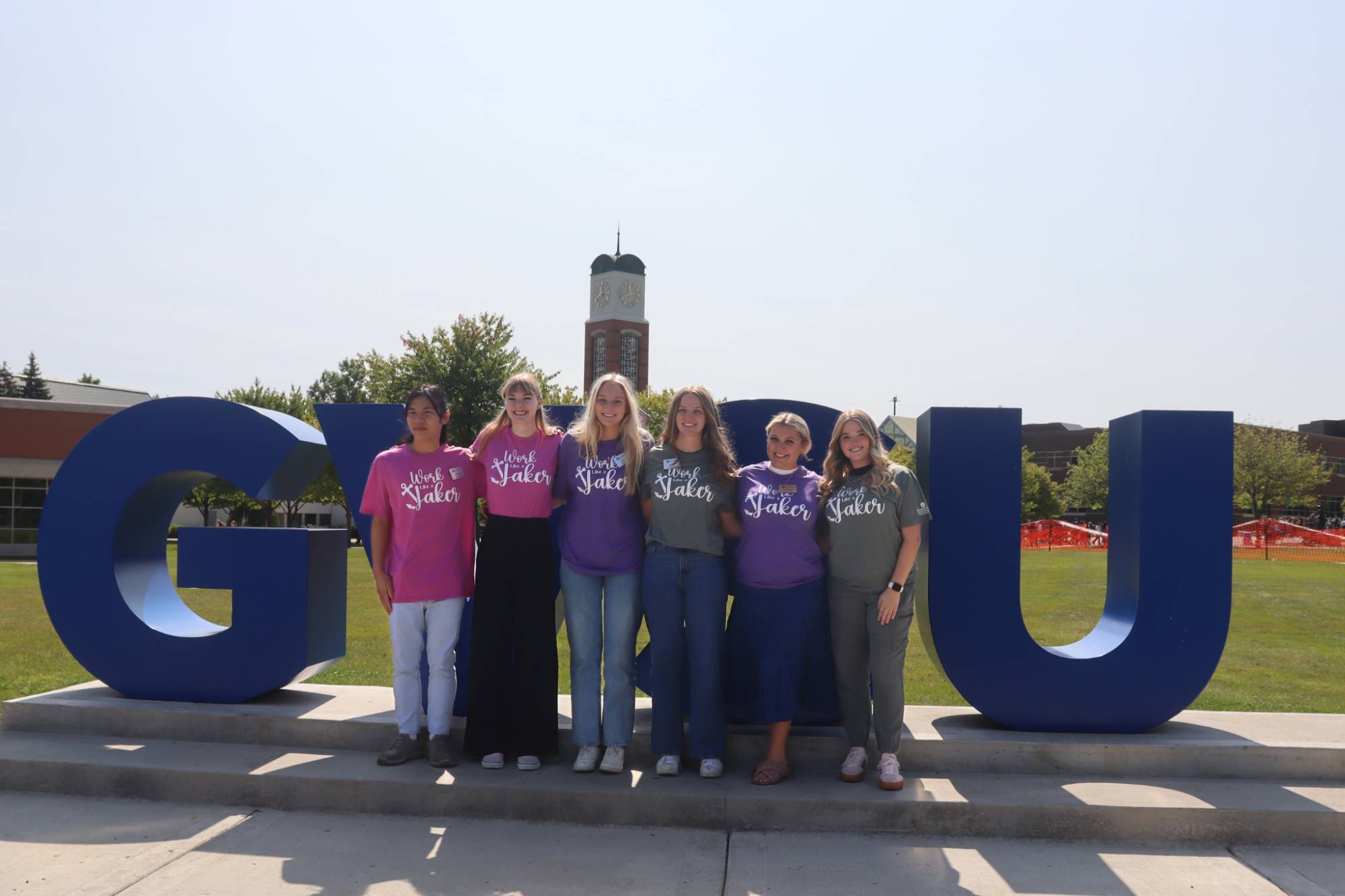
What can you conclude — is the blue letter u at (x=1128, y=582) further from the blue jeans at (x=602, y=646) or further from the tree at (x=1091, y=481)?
the tree at (x=1091, y=481)

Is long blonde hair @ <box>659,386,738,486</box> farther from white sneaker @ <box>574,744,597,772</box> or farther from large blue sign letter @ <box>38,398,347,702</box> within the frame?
large blue sign letter @ <box>38,398,347,702</box>

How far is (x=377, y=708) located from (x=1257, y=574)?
19.5 metres

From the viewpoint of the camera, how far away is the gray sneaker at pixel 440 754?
4.66 m

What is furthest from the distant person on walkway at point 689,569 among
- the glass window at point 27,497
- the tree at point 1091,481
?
the tree at point 1091,481

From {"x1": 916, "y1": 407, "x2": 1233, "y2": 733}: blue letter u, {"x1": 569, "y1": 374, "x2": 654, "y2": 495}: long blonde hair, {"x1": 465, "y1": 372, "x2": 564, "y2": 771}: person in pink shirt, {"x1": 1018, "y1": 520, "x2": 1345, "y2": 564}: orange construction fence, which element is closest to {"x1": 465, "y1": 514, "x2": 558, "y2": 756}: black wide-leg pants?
{"x1": 465, "y1": 372, "x2": 564, "y2": 771}: person in pink shirt

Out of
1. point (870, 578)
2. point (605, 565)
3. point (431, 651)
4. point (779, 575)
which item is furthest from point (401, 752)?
point (870, 578)

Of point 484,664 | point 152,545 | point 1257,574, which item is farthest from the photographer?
point 1257,574

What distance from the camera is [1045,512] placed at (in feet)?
181

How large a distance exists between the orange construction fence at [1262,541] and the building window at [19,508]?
30302 mm

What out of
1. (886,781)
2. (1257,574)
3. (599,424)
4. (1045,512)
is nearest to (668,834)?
(886,781)

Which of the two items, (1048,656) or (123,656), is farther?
(123,656)

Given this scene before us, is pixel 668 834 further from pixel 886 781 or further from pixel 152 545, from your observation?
pixel 152 545

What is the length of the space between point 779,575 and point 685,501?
560mm

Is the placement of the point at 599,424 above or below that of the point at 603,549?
above
